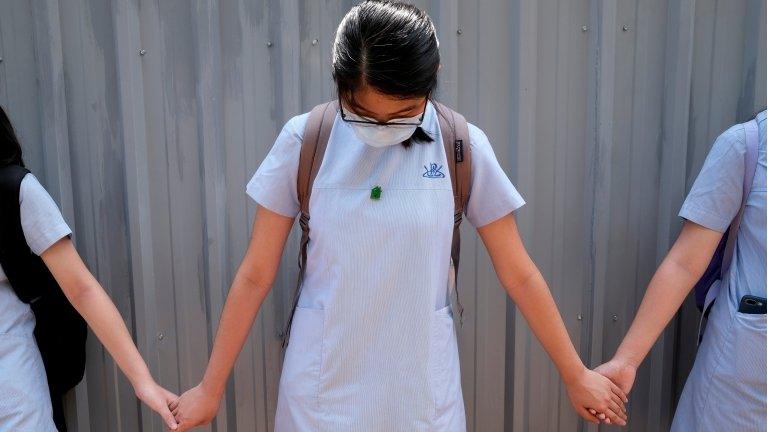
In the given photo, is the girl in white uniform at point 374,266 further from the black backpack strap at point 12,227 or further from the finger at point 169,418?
the black backpack strap at point 12,227

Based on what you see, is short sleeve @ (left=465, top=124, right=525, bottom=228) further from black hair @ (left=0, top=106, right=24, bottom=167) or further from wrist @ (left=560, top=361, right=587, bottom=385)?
black hair @ (left=0, top=106, right=24, bottom=167)

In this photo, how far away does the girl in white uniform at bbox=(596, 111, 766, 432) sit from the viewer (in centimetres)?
204

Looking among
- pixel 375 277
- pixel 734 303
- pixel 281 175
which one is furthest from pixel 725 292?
pixel 281 175

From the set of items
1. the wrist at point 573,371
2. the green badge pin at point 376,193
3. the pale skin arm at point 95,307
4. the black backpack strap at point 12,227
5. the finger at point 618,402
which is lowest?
the finger at point 618,402

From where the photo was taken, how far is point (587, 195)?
2.59 meters

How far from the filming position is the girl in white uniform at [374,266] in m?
1.67

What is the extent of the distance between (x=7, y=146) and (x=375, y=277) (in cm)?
128

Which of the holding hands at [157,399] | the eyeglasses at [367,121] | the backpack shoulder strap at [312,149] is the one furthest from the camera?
the holding hands at [157,399]

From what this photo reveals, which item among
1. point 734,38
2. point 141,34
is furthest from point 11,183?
point 734,38

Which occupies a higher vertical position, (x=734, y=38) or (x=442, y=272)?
(x=734, y=38)

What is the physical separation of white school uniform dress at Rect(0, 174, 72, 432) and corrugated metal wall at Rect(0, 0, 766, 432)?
428 millimetres

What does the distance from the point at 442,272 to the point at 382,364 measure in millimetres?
288

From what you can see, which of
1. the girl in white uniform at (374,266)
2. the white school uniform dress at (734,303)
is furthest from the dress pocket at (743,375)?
the girl in white uniform at (374,266)

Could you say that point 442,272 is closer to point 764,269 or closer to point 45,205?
point 764,269
